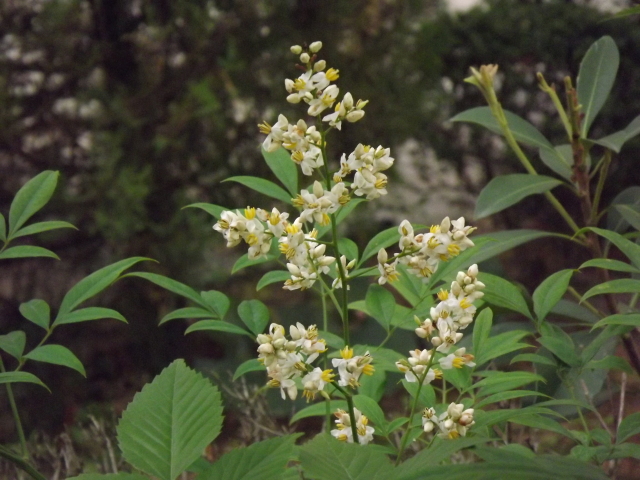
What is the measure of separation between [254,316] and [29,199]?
277mm

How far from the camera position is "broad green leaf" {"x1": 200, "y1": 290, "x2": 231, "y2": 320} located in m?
0.78

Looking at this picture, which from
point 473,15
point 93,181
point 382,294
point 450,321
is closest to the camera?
point 450,321

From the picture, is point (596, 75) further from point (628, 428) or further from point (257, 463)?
point (257, 463)

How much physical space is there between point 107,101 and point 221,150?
1.50 ft

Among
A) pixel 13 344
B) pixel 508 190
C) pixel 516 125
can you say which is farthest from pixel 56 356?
Answer: pixel 516 125

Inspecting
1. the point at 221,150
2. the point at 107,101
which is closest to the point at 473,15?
the point at 221,150

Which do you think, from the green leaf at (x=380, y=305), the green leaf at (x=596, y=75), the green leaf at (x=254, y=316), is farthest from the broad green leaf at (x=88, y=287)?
the green leaf at (x=596, y=75)

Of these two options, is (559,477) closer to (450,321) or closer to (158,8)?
(450,321)

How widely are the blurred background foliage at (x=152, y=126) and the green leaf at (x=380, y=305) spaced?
1925mm

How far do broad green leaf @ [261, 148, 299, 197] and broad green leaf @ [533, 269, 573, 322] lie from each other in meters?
0.28

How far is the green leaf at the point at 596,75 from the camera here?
3.64 ft

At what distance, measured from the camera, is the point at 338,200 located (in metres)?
0.61

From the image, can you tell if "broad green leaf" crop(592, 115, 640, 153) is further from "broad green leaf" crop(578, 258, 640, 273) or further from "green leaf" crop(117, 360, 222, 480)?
"green leaf" crop(117, 360, 222, 480)

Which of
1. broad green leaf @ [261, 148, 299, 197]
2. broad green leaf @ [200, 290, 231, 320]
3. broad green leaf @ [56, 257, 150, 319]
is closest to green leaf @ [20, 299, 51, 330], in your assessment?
broad green leaf @ [56, 257, 150, 319]
